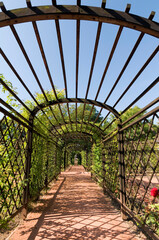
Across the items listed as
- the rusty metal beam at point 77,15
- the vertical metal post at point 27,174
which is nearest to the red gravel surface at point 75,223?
the vertical metal post at point 27,174

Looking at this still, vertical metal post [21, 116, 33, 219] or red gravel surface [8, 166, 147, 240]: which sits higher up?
vertical metal post [21, 116, 33, 219]

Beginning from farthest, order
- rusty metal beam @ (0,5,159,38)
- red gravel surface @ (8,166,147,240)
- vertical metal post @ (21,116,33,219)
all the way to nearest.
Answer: vertical metal post @ (21,116,33,219)
red gravel surface @ (8,166,147,240)
rusty metal beam @ (0,5,159,38)

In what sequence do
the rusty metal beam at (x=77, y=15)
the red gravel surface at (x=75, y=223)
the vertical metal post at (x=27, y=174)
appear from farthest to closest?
the vertical metal post at (x=27, y=174) → the red gravel surface at (x=75, y=223) → the rusty metal beam at (x=77, y=15)

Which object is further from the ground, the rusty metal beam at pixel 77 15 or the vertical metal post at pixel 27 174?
the rusty metal beam at pixel 77 15

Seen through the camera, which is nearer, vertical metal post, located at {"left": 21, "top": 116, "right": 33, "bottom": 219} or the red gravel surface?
the red gravel surface

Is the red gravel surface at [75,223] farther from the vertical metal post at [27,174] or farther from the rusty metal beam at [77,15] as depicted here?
the rusty metal beam at [77,15]

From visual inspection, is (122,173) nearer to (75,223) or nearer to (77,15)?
(75,223)

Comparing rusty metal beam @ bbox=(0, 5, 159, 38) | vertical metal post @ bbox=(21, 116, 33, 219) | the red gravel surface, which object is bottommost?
the red gravel surface

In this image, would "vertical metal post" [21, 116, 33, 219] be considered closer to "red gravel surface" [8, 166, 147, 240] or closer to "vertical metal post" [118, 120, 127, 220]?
"red gravel surface" [8, 166, 147, 240]

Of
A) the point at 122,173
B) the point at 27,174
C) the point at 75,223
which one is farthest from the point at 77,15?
the point at 75,223

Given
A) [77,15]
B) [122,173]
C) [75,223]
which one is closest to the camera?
[77,15]

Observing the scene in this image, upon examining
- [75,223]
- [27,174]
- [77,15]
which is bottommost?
[75,223]

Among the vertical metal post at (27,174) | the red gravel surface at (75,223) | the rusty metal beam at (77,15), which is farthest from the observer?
the vertical metal post at (27,174)

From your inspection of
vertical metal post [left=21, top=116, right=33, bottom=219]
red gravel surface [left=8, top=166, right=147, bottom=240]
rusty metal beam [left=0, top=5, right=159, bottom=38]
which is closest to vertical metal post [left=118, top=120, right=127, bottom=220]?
red gravel surface [left=8, top=166, right=147, bottom=240]
